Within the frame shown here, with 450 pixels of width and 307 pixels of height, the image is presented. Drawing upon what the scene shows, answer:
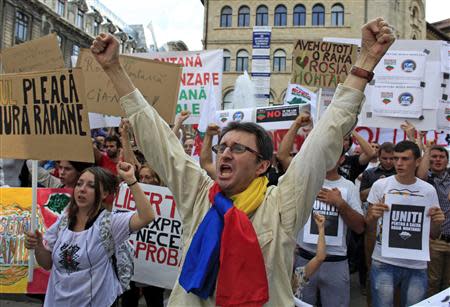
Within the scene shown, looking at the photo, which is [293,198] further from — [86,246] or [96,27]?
[96,27]

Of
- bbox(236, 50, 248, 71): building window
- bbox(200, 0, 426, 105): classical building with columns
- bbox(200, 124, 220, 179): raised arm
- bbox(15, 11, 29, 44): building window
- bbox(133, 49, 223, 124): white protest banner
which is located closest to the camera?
bbox(200, 124, 220, 179): raised arm

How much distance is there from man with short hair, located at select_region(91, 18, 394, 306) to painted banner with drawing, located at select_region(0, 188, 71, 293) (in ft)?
8.40

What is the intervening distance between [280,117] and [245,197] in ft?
13.2

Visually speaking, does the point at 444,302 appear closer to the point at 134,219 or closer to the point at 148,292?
the point at 134,219

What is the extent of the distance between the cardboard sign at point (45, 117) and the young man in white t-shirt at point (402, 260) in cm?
231

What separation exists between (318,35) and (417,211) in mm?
33458

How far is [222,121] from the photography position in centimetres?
686

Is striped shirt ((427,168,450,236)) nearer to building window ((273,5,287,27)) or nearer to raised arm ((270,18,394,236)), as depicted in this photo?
raised arm ((270,18,394,236))

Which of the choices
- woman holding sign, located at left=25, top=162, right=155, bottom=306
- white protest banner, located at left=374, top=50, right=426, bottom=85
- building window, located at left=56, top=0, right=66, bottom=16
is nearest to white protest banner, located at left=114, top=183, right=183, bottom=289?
woman holding sign, located at left=25, top=162, right=155, bottom=306

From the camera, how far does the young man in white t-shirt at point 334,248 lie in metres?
3.86

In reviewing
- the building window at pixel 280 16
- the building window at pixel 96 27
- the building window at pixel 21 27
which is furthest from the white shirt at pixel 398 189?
the building window at pixel 96 27

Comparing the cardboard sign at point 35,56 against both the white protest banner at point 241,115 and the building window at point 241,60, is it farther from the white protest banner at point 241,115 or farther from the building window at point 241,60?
the building window at point 241,60

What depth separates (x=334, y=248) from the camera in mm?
3916

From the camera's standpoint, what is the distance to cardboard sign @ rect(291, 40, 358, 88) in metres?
5.63
